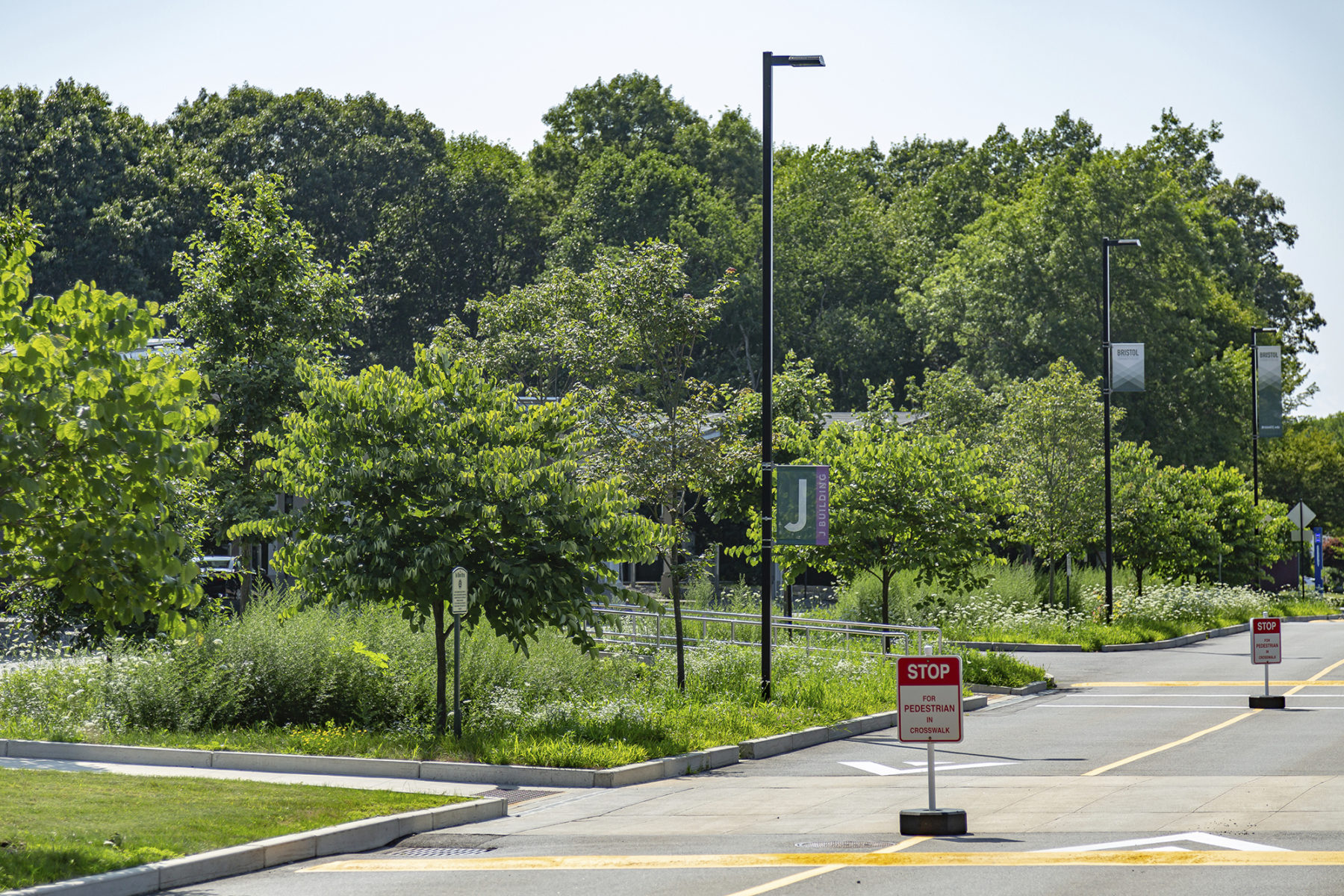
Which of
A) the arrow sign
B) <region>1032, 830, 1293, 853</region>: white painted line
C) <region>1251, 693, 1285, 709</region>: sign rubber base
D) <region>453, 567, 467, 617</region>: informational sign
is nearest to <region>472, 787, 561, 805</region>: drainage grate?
<region>453, 567, 467, 617</region>: informational sign

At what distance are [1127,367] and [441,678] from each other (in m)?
26.5

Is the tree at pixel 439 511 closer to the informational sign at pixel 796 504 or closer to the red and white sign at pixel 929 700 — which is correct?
the informational sign at pixel 796 504

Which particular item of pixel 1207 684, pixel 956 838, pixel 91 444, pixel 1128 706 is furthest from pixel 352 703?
pixel 1207 684

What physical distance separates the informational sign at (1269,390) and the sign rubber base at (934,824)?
145 feet

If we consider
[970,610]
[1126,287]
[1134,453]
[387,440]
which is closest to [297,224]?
[387,440]

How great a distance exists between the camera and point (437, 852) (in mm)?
11273

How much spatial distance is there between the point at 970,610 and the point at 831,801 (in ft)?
72.1

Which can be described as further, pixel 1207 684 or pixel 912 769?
pixel 1207 684

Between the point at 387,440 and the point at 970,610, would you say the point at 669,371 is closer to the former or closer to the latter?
the point at 387,440

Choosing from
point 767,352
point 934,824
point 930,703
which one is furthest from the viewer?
point 767,352

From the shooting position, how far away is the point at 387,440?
17.1 meters

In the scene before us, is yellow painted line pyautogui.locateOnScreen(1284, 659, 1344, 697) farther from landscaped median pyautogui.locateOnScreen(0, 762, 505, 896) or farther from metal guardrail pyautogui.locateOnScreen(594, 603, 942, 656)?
landscaped median pyautogui.locateOnScreen(0, 762, 505, 896)

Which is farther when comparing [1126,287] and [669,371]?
[1126,287]

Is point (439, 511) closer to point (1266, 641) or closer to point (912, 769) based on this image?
point (912, 769)
